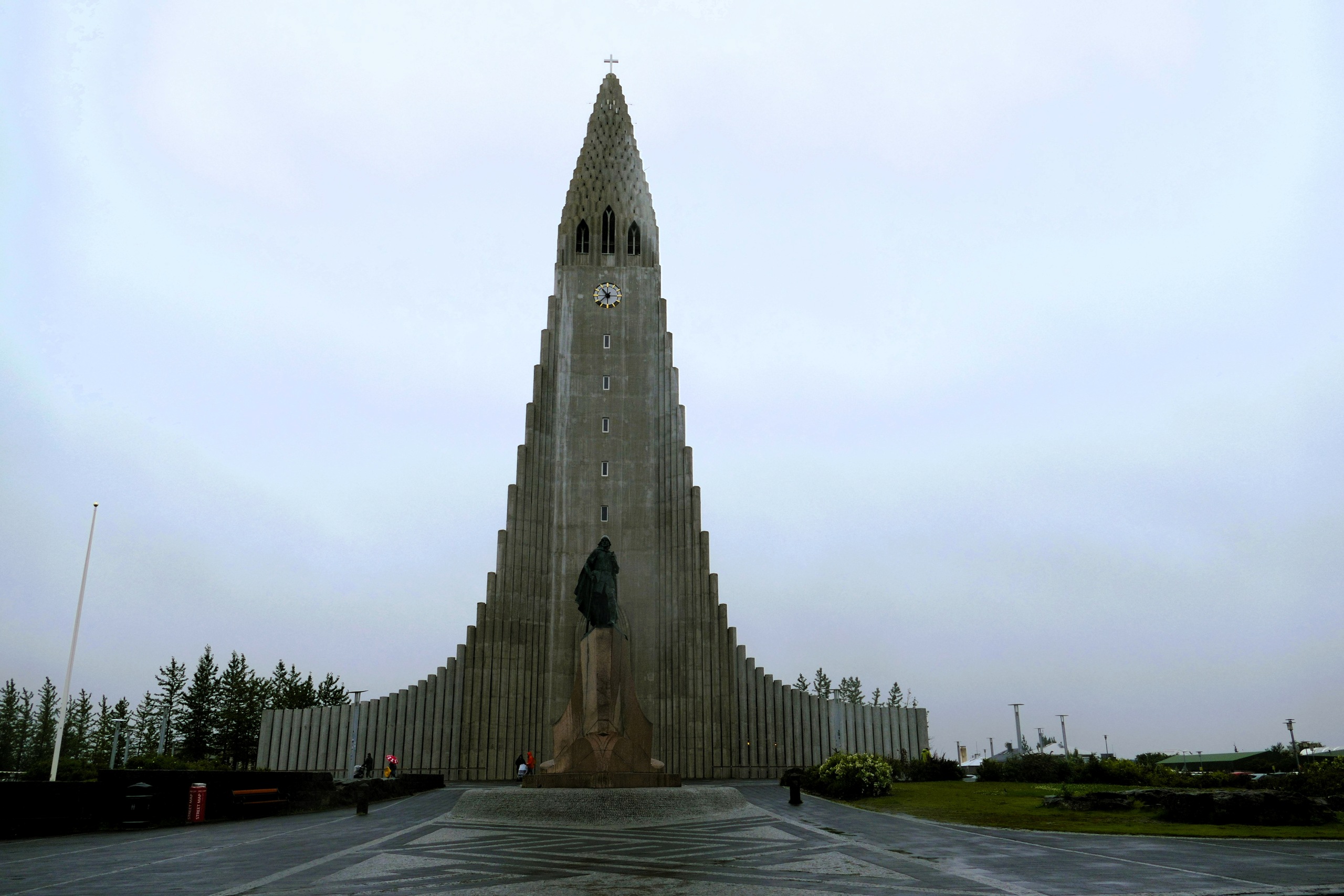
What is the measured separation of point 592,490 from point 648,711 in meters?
11.1

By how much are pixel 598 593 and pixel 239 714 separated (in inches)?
2674

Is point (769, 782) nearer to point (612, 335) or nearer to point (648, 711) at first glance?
point (648, 711)

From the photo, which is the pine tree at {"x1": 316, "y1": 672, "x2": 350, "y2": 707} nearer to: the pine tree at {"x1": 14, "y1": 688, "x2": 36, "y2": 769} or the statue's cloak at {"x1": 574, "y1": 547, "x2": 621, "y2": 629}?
the pine tree at {"x1": 14, "y1": 688, "x2": 36, "y2": 769}

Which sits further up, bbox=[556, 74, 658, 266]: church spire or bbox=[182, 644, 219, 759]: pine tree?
bbox=[556, 74, 658, 266]: church spire

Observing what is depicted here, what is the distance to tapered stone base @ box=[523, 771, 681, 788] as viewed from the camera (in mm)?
18047

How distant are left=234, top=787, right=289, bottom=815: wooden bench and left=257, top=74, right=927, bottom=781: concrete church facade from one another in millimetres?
20819


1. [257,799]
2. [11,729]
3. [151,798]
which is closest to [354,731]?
[257,799]

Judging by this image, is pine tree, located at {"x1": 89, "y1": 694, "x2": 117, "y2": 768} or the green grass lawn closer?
the green grass lawn

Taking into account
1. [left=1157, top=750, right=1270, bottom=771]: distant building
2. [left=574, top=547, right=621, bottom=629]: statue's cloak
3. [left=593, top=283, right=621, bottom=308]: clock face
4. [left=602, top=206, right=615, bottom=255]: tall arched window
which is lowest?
[left=1157, top=750, right=1270, bottom=771]: distant building

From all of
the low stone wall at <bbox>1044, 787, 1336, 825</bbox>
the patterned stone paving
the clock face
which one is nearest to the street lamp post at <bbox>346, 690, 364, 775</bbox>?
the clock face

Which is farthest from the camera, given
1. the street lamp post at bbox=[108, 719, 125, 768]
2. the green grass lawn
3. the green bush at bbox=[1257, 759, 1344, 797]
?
the street lamp post at bbox=[108, 719, 125, 768]

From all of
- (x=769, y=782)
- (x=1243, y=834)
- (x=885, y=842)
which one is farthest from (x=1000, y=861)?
(x=769, y=782)

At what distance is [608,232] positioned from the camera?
4956 centimetres

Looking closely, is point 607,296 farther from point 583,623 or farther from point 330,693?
point 330,693
